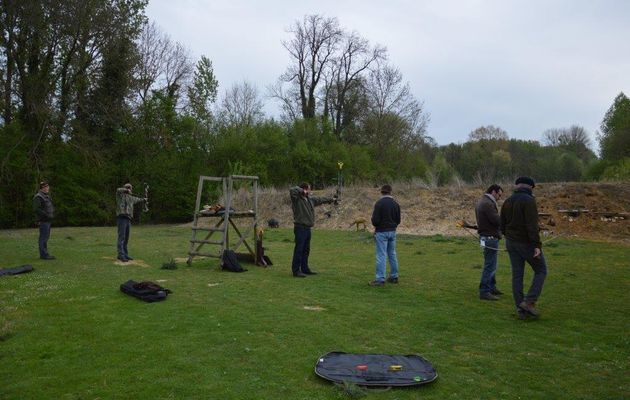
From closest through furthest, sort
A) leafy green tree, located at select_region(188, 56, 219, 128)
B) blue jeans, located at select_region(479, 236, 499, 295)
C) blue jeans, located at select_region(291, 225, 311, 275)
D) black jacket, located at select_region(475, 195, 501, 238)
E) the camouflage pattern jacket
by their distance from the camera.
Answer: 1. blue jeans, located at select_region(479, 236, 499, 295)
2. black jacket, located at select_region(475, 195, 501, 238)
3. blue jeans, located at select_region(291, 225, 311, 275)
4. the camouflage pattern jacket
5. leafy green tree, located at select_region(188, 56, 219, 128)

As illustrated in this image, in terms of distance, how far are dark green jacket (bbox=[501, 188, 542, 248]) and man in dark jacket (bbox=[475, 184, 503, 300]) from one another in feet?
4.07

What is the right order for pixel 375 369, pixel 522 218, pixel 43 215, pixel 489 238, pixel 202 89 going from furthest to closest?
1. pixel 202 89
2. pixel 43 215
3. pixel 489 238
4. pixel 522 218
5. pixel 375 369

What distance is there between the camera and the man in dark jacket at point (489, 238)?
29.1ft

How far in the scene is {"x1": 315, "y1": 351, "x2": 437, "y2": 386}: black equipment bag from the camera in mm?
4773

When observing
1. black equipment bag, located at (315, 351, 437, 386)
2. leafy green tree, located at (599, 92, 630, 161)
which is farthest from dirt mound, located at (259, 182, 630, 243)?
leafy green tree, located at (599, 92, 630, 161)

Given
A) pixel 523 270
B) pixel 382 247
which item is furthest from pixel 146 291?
pixel 523 270

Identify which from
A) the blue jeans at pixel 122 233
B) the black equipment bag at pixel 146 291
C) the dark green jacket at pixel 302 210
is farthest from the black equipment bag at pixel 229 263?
the black equipment bag at pixel 146 291

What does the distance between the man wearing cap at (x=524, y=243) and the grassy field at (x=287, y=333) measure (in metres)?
0.32

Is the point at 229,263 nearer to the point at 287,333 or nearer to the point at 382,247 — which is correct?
the point at 382,247

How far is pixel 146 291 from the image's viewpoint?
844 cm

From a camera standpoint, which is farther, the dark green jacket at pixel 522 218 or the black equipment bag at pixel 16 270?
the black equipment bag at pixel 16 270

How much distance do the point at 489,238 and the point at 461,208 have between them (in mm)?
16349

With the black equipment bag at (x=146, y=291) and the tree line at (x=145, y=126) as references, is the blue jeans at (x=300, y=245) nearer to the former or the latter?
the black equipment bag at (x=146, y=291)

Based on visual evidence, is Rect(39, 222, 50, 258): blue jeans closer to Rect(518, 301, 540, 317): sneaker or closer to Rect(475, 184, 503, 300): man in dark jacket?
Rect(475, 184, 503, 300): man in dark jacket
